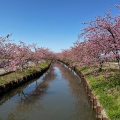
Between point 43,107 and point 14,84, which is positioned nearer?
point 43,107

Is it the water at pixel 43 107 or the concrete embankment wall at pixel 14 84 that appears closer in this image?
the water at pixel 43 107

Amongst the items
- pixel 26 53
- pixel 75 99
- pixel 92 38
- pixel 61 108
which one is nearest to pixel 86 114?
pixel 61 108

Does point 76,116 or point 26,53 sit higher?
point 26,53

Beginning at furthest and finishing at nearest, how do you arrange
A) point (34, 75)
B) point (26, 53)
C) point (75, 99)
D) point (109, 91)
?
point (26, 53)
point (34, 75)
point (75, 99)
point (109, 91)

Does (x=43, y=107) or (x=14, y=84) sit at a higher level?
(x=14, y=84)

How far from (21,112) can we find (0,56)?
5074mm

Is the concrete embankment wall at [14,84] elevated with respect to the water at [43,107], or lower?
elevated

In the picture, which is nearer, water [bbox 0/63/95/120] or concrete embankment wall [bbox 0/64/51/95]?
water [bbox 0/63/95/120]

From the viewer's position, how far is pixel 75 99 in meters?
20.1

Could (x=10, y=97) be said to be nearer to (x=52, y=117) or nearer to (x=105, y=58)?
(x=52, y=117)

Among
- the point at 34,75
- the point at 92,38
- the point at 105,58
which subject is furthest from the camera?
the point at 34,75

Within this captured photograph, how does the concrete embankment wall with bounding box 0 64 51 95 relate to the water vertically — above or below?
above

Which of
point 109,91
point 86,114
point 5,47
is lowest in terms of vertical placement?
point 86,114

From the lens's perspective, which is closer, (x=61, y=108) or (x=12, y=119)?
(x=12, y=119)
